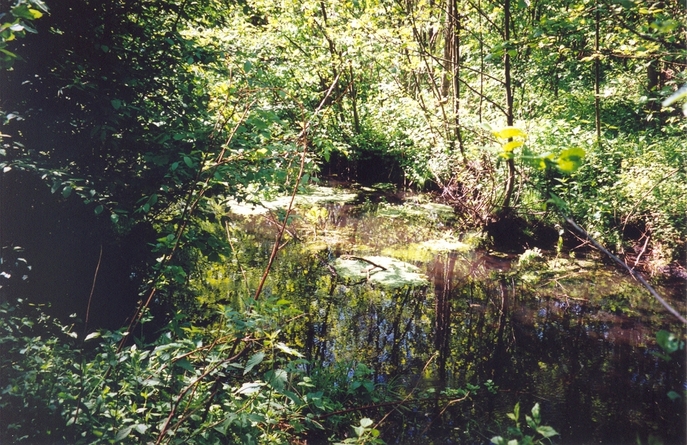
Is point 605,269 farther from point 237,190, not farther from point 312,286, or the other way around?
point 237,190

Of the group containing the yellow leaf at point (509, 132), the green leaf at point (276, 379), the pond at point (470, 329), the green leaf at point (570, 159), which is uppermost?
the yellow leaf at point (509, 132)

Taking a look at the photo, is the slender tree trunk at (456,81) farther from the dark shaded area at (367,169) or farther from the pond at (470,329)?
the dark shaded area at (367,169)

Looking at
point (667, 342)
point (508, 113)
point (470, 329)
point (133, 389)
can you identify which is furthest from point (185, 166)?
point (508, 113)

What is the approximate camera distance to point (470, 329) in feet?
16.0

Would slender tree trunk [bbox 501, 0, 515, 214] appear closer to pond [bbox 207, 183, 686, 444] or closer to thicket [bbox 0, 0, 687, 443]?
thicket [bbox 0, 0, 687, 443]

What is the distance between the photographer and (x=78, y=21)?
305cm

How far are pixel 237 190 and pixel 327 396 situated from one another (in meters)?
1.64

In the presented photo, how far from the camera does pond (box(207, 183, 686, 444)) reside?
347 centimetres

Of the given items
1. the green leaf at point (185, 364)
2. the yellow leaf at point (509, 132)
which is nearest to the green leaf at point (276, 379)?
the green leaf at point (185, 364)

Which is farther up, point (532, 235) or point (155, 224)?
point (155, 224)

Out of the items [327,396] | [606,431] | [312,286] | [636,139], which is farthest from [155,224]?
[636,139]

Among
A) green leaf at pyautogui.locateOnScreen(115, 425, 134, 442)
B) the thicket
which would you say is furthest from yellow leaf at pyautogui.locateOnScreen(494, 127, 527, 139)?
green leaf at pyautogui.locateOnScreen(115, 425, 134, 442)

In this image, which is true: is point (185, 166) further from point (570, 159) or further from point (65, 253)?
point (570, 159)

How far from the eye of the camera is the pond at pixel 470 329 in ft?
11.4
